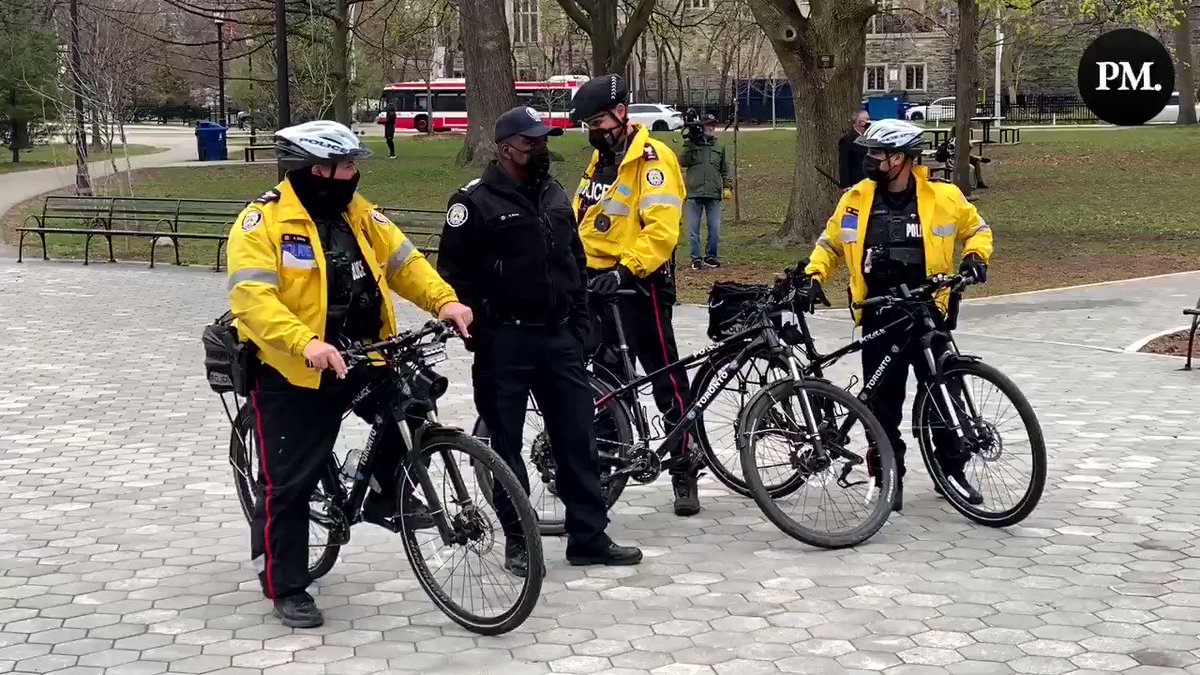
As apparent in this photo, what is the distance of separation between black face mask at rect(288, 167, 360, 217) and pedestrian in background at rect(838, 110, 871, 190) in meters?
10.9

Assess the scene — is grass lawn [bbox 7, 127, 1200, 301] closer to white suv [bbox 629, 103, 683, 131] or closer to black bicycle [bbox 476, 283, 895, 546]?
black bicycle [bbox 476, 283, 895, 546]

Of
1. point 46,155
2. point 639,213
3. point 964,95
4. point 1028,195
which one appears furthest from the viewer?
point 46,155

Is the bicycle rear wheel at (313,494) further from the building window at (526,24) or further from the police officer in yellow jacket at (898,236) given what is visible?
the building window at (526,24)

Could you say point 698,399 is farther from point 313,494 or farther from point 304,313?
point 304,313

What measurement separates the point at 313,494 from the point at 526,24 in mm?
78360

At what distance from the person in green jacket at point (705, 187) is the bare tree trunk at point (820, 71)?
1.51m

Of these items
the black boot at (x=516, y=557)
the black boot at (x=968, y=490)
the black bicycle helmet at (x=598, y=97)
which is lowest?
the black boot at (x=968, y=490)

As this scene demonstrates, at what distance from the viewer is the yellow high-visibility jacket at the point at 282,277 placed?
5.19 meters

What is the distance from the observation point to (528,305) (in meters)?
5.96

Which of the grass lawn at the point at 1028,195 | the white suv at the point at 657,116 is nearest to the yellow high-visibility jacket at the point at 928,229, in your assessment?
the grass lawn at the point at 1028,195

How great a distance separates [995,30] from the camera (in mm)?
58188

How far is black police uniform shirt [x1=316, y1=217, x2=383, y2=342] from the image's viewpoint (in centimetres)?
545

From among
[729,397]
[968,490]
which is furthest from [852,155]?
[729,397]

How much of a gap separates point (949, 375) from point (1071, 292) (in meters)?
9.73
